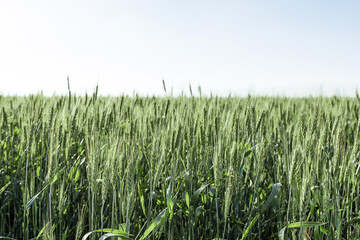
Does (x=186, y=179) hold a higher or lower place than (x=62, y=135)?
lower

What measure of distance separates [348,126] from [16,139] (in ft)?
10.1

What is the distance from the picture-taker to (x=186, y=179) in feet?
3.82

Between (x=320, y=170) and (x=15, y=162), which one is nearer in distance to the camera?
(x=320, y=170)

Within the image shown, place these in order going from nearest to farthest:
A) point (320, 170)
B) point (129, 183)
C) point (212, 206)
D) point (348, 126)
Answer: point (129, 183), point (320, 170), point (212, 206), point (348, 126)

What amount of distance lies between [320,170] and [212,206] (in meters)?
0.49

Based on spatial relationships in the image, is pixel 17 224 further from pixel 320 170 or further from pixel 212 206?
pixel 320 170

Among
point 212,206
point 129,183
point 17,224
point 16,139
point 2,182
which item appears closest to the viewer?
point 129,183

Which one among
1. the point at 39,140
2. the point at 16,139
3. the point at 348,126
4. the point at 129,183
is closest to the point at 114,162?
the point at 129,183

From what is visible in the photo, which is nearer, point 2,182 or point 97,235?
point 97,235

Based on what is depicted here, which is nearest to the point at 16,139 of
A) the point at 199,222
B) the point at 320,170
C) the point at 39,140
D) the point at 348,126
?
the point at 39,140

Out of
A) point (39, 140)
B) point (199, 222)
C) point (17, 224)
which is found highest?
point (39, 140)

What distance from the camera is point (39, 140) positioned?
1793 mm

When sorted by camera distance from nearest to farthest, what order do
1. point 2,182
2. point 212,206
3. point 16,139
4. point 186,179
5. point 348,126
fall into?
point 186,179, point 212,206, point 2,182, point 16,139, point 348,126

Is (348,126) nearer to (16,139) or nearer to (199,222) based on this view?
(199,222)
